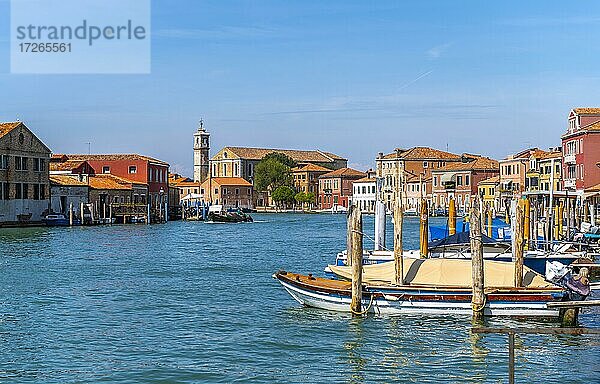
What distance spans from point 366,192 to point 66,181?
5004 cm

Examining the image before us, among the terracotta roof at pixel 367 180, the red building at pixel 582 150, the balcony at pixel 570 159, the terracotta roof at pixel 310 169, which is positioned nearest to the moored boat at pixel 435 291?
the red building at pixel 582 150

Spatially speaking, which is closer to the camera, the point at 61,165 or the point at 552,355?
the point at 552,355

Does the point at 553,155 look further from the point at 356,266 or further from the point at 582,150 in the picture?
the point at 356,266

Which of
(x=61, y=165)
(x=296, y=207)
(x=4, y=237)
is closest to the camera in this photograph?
(x=4, y=237)

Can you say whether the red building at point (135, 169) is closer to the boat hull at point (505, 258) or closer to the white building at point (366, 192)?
the white building at point (366, 192)

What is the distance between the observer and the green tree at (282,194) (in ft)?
316

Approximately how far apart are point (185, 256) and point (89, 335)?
50.8 feet

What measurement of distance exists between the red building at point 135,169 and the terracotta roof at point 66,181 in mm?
6122

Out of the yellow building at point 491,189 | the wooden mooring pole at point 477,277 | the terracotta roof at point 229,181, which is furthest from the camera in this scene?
the terracotta roof at point 229,181

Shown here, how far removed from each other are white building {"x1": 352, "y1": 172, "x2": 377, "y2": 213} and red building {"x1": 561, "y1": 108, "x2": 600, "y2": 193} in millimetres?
54429

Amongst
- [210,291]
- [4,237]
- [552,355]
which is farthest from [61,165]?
[552,355]

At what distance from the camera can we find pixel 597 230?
23.2 meters

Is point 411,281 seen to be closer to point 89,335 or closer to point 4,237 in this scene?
point 89,335

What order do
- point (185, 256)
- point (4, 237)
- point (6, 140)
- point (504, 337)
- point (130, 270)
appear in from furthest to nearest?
point (6, 140), point (4, 237), point (185, 256), point (130, 270), point (504, 337)
